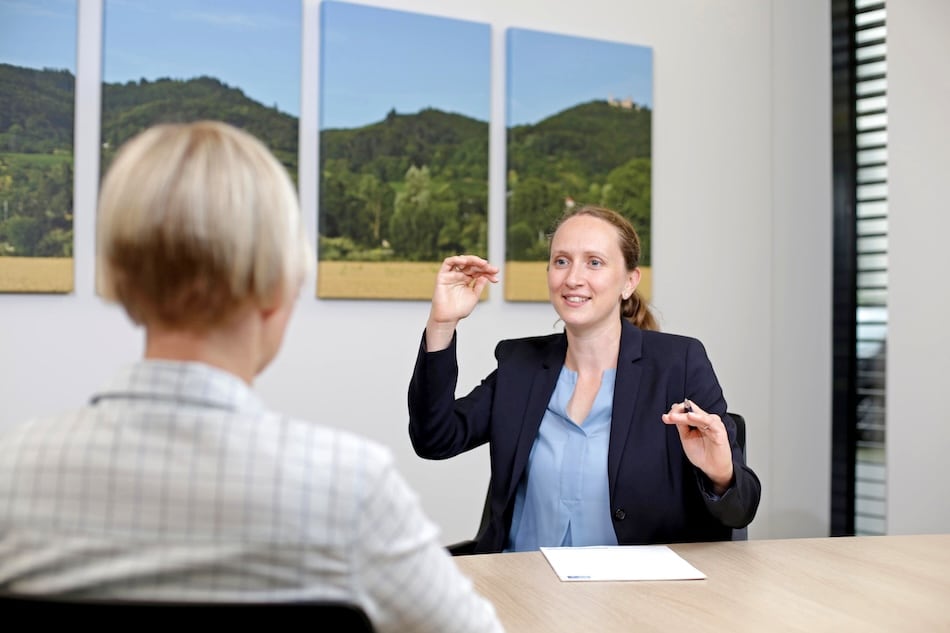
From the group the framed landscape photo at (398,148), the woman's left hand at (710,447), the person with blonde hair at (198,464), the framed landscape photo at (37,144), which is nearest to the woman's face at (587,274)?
the woman's left hand at (710,447)

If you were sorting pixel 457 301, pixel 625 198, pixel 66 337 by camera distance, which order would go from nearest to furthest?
pixel 457 301 < pixel 66 337 < pixel 625 198

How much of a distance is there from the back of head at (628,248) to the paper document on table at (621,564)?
811 mm

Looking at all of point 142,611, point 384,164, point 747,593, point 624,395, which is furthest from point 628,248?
point 142,611

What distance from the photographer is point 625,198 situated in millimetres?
3869

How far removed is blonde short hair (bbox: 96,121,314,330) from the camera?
843 mm

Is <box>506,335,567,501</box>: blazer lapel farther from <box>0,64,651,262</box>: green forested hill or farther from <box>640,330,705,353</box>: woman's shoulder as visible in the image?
<box>0,64,651,262</box>: green forested hill

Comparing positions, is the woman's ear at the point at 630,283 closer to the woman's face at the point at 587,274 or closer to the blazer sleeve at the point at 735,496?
the woman's face at the point at 587,274

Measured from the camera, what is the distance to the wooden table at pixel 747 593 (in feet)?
4.88

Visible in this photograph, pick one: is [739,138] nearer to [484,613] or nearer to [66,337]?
[66,337]

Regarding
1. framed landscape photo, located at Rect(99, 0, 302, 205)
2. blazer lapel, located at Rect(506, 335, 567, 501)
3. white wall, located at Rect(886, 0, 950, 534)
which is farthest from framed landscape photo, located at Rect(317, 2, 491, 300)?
white wall, located at Rect(886, 0, 950, 534)

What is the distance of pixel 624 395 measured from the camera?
2.27 m

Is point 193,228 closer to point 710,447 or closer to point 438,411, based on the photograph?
point 710,447

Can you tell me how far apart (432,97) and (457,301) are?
1.45m

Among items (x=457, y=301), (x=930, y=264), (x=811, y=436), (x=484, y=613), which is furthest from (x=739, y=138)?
(x=484, y=613)
